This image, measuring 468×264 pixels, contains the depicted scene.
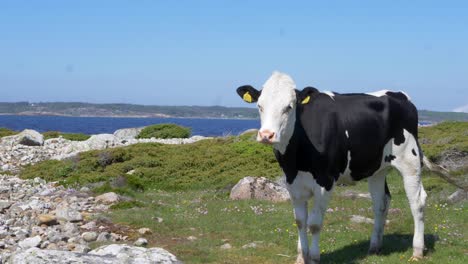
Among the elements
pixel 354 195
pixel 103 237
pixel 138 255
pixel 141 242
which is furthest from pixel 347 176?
pixel 354 195

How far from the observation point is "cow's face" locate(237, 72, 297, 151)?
945cm

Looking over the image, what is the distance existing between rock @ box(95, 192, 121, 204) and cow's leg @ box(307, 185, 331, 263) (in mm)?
10154

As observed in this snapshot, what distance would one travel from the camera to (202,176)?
2509cm

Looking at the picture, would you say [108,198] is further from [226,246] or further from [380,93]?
[380,93]

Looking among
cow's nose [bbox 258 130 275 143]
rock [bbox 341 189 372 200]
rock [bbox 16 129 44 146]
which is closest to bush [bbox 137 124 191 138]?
rock [bbox 16 129 44 146]

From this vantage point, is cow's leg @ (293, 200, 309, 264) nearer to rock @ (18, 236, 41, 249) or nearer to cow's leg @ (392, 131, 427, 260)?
cow's leg @ (392, 131, 427, 260)

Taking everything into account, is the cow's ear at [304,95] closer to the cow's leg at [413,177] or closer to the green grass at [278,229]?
the cow's leg at [413,177]

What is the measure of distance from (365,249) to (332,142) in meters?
3.26

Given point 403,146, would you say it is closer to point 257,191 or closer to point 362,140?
point 362,140

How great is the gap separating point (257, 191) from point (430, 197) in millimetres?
5442

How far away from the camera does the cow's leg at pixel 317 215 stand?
408 inches

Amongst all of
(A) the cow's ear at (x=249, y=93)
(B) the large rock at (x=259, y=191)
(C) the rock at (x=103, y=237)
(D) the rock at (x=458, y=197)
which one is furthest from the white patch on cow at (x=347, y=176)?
(B) the large rock at (x=259, y=191)

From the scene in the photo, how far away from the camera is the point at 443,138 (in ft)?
99.3

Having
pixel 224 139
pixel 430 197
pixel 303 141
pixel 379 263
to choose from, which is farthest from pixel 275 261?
pixel 224 139
